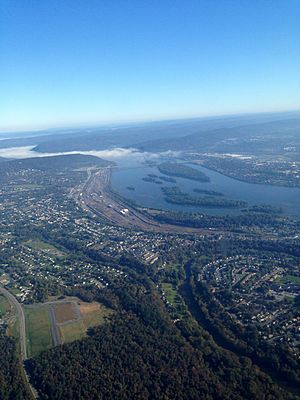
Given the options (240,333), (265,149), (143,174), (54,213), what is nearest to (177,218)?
(54,213)

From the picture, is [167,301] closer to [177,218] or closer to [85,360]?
[85,360]

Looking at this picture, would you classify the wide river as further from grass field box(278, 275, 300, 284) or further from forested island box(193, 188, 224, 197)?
grass field box(278, 275, 300, 284)

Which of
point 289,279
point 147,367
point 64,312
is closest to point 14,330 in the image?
point 64,312

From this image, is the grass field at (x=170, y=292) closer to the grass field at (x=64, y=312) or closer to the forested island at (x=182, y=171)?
the grass field at (x=64, y=312)

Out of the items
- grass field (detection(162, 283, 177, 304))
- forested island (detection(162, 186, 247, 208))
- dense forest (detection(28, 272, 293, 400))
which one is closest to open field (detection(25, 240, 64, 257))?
grass field (detection(162, 283, 177, 304))

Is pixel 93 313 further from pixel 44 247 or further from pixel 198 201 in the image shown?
pixel 198 201

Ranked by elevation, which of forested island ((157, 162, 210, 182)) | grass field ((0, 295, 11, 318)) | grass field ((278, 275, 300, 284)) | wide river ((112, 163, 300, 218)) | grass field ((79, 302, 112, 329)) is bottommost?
grass field ((278, 275, 300, 284))

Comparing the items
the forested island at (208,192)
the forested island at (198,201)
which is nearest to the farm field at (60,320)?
the forested island at (198,201)

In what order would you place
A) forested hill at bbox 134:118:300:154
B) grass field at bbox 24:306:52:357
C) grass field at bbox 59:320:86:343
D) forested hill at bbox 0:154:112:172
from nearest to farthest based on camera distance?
grass field at bbox 24:306:52:357, grass field at bbox 59:320:86:343, forested hill at bbox 0:154:112:172, forested hill at bbox 134:118:300:154
